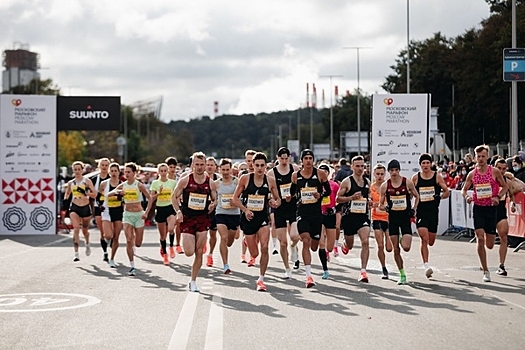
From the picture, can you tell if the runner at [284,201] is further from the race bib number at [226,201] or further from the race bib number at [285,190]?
the race bib number at [226,201]

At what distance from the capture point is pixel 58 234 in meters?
32.0

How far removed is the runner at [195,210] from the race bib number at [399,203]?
2809 millimetres

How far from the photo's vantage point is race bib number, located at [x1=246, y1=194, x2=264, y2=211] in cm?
1520

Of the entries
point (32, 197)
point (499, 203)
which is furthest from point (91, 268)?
point (32, 197)

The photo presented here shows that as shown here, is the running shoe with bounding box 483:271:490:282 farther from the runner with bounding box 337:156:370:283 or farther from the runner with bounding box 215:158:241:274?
the runner with bounding box 215:158:241:274

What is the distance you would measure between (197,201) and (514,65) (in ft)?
61.6

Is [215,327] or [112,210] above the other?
[112,210]

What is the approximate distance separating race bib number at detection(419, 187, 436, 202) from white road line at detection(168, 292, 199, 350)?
4.13 m

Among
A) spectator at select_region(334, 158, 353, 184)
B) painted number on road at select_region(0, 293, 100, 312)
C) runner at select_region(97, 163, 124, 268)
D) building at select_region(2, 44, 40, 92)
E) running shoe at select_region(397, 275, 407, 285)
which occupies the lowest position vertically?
painted number on road at select_region(0, 293, 100, 312)

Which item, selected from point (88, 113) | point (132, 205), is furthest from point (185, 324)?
point (88, 113)

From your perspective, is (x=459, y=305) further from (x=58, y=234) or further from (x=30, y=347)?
(x=58, y=234)

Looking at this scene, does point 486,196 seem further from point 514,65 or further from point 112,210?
point 514,65

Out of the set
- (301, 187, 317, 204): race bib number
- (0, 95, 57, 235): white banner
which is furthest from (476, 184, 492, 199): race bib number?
(0, 95, 57, 235): white banner

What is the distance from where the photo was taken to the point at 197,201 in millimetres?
14758
